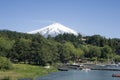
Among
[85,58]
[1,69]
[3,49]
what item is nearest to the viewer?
[1,69]

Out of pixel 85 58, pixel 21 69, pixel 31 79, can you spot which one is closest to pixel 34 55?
pixel 21 69

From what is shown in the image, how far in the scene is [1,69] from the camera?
81.6 meters

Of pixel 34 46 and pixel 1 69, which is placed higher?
pixel 34 46

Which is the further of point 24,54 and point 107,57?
point 107,57

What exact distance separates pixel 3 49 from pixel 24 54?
272 inches

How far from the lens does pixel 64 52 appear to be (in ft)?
460

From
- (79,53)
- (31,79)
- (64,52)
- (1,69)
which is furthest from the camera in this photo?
(79,53)

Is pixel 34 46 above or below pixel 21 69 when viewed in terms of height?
above

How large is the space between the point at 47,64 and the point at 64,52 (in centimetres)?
2843

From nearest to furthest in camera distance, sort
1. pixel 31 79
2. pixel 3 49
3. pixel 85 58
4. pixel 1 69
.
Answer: pixel 31 79 < pixel 1 69 < pixel 3 49 < pixel 85 58

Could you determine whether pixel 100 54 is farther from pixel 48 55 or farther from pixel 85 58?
pixel 48 55

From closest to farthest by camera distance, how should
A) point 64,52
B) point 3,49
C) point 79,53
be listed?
1. point 3,49
2. point 64,52
3. point 79,53

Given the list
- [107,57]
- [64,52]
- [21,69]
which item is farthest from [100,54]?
[21,69]

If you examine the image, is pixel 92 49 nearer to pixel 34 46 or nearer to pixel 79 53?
pixel 79 53
